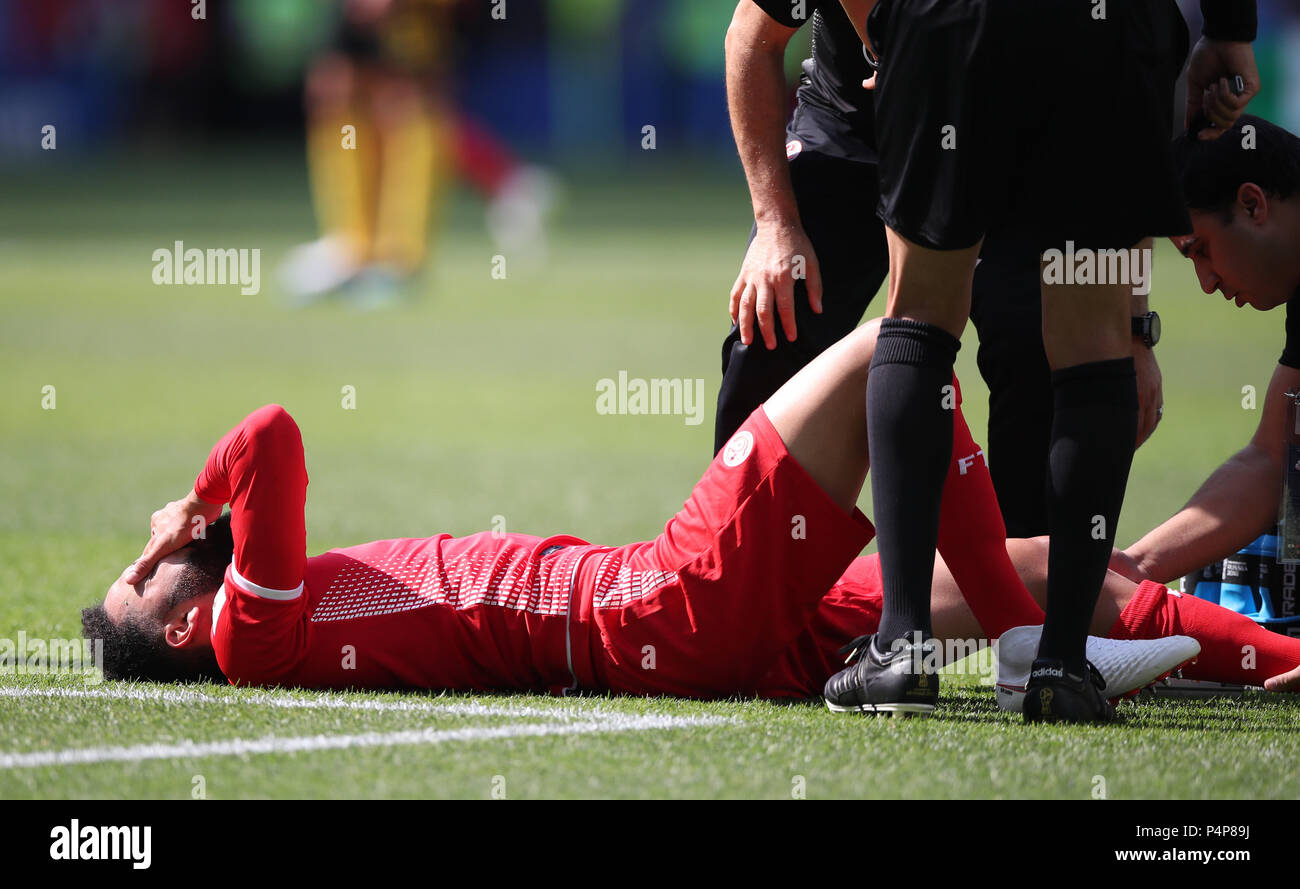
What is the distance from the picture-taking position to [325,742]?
2.73 meters

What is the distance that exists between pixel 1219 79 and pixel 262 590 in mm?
2130

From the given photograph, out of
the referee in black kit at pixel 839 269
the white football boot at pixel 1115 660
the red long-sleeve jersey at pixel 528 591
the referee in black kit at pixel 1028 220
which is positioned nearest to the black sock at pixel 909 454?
the referee in black kit at pixel 1028 220

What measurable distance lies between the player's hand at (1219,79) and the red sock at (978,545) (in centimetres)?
85

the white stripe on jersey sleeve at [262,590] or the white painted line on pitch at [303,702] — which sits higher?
the white stripe on jersey sleeve at [262,590]

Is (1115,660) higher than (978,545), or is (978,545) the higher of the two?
(978,545)

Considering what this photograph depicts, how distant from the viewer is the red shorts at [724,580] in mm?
2994

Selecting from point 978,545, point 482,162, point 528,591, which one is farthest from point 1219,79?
point 482,162

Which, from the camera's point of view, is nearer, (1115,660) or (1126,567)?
(1115,660)

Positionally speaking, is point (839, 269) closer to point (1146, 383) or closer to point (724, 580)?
point (1146, 383)

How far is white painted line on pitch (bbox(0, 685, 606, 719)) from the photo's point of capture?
3.00 metres

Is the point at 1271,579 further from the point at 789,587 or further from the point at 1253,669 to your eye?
the point at 789,587

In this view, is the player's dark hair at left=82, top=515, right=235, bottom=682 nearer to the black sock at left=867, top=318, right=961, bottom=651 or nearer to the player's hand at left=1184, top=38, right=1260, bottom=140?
the black sock at left=867, top=318, right=961, bottom=651

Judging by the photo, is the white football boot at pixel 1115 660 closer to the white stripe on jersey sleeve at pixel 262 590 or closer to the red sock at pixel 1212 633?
the red sock at pixel 1212 633
